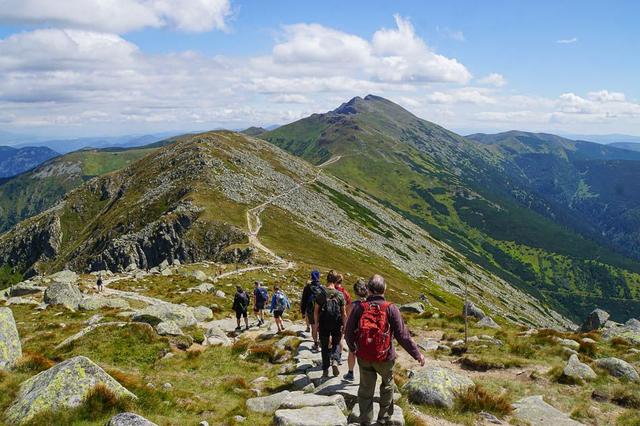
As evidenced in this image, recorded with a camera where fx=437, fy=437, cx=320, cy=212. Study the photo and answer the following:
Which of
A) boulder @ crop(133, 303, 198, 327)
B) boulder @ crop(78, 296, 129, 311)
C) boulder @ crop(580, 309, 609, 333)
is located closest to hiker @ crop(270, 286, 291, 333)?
boulder @ crop(133, 303, 198, 327)

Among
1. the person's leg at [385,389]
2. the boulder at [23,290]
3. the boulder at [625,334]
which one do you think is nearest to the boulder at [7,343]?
the person's leg at [385,389]

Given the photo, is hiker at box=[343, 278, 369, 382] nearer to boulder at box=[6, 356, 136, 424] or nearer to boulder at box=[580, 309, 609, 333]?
boulder at box=[6, 356, 136, 424]

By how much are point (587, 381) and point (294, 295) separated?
1395 inches

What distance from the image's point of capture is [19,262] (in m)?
134

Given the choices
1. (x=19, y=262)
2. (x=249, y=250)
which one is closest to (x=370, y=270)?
(x=249, y=250)

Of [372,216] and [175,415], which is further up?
[175,415]

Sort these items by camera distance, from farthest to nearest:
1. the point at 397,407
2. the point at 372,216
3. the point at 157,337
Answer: the point at 372,216 → the point at 157,337 → the point at 397,407

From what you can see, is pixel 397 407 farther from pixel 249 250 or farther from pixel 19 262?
pixel 19 262

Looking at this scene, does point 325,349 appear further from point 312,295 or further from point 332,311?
point 312,295

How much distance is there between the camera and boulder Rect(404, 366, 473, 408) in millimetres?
14007

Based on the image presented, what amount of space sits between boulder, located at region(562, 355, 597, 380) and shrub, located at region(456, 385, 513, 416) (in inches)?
197

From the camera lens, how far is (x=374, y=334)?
1065 cm

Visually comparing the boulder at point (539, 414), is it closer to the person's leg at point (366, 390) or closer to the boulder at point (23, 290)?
the person's leg at point (366, 390)

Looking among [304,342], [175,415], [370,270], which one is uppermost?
[175,415]
